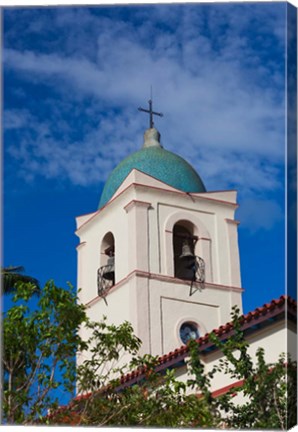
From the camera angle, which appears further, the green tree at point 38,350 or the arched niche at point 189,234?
the arched niche at point 189,234

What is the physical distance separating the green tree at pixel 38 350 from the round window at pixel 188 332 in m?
1.39

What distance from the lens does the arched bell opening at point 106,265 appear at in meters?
12.6

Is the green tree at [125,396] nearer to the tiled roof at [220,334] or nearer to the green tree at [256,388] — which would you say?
the tiled roof at [220,334]

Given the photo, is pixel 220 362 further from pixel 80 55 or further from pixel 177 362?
pixel 80 55

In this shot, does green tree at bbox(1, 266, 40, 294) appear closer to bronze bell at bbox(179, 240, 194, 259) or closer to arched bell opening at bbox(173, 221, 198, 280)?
arched bell opening at bbox(173, 221, 198, 280)

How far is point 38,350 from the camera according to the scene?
37.6ft

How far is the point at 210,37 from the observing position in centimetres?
1170

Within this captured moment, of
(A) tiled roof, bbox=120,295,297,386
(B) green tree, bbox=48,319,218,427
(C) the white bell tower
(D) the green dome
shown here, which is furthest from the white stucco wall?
(B) green tree, bbox=48,319,218,427

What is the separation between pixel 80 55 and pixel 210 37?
1310mm

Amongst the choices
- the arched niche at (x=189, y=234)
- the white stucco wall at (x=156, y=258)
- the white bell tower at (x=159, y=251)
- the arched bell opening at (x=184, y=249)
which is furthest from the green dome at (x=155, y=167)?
the arched bell opening at (x=184, y=249)

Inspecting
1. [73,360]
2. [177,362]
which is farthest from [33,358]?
[177,362]

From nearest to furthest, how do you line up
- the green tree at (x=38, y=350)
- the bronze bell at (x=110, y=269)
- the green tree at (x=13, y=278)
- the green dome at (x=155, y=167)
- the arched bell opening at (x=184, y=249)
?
1. the green tree at (x=38, y=350)
2. the green tree at (x=13, y=278)
3. the green dome at (x=155, y=167)
4. the arched bell opening at (x=184, y=249)
5. the bronze bell at (x=110, y=269)

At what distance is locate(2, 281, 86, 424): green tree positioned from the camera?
37.2 ft

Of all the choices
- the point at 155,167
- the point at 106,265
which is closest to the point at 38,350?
the point at 106,265
